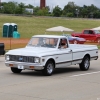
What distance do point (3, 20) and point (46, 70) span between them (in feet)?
218

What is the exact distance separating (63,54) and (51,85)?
3.42m

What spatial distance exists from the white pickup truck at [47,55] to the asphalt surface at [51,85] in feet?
1.34

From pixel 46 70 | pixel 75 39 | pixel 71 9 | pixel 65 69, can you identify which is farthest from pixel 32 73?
pixel 71 9

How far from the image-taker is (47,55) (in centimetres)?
1503

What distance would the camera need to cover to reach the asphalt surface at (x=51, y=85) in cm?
1064

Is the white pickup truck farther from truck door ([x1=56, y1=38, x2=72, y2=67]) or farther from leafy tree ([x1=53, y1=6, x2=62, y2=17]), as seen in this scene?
leafy tree ([x1=53, y1=6, x2=62, y2=17])

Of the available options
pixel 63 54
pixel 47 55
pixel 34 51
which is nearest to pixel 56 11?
pixel 63 54

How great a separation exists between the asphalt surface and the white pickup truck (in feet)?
1.34

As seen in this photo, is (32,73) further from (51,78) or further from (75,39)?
(75,39)

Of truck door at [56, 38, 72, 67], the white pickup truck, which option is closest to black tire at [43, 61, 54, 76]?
the white pickup truck

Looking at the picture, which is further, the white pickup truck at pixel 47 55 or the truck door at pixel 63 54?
the truck door at pixel 63 54

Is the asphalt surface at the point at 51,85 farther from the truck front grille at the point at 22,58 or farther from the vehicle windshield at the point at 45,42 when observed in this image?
the vehicle windshield at the point at 45,42

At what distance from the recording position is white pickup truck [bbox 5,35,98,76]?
48.8 feet

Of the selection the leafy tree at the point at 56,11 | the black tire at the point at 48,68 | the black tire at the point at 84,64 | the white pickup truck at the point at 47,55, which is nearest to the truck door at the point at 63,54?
the white pickup truck at the point at 47,55
